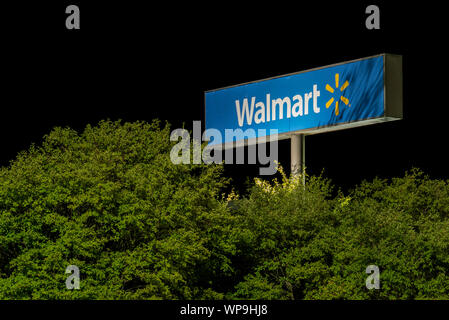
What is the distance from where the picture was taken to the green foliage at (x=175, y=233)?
32.5m

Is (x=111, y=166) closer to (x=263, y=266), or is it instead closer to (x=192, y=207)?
(x=192, y=207)

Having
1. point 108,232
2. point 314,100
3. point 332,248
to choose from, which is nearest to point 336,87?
point 314,100

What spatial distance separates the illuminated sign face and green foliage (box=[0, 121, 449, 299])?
2745 mm

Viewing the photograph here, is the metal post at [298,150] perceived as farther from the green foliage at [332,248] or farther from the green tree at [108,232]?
the green tree at [108,232]

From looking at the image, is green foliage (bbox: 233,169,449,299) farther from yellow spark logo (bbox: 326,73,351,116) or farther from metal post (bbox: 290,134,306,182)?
yellow spark logo (bbox: 326,73,351,116)

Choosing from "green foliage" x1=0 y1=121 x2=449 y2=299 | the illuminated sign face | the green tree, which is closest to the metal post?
the illuminated sign face

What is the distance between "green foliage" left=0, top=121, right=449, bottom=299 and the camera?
3247cm

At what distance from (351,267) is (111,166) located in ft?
28.2

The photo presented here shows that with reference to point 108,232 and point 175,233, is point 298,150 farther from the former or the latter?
point 108,232

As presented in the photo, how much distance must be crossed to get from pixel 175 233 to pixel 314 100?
10.7 meters

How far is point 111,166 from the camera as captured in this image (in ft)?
117

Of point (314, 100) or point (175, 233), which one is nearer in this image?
point (175, 233)

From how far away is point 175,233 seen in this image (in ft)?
112

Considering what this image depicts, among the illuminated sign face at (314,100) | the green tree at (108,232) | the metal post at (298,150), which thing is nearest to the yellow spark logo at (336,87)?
the illuminated sign face at (314,100)
